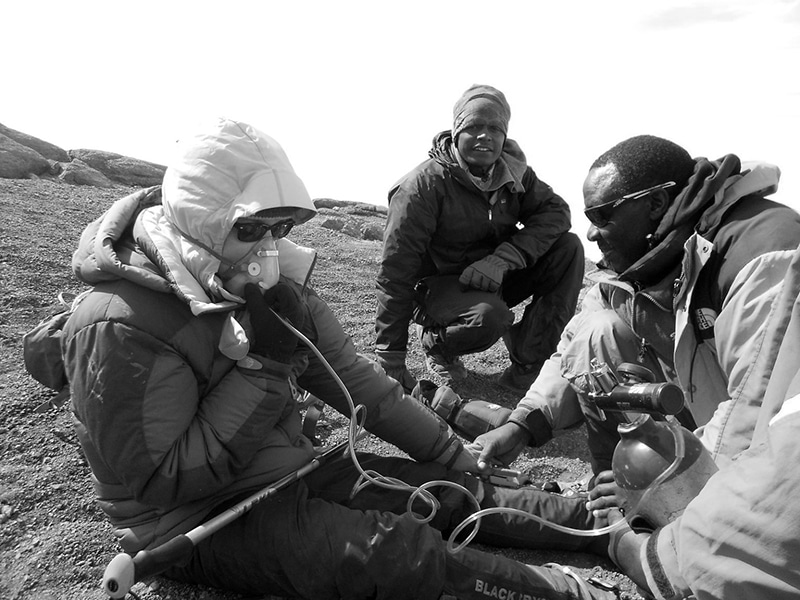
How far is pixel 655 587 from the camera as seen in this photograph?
179 cm

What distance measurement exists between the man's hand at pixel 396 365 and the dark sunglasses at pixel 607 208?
173 centimetres

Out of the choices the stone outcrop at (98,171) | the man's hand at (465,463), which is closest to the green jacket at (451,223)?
the man's hand at (465,463)

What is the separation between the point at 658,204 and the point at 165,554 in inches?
84.5

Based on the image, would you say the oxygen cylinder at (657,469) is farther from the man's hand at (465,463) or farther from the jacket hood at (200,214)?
the jacket hood at (200,214)

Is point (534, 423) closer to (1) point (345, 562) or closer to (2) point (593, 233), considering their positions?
(2) point (593, 233)

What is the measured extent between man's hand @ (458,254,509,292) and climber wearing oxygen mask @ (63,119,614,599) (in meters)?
1.98

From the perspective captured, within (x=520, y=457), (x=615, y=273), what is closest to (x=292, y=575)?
(x=520, y=457)

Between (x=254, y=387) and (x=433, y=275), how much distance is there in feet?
8.17

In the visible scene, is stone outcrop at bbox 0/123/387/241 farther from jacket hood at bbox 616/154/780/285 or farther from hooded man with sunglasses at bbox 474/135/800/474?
jacket hood at bbox 616/154/780/285

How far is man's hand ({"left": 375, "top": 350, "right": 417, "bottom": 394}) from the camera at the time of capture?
4.21 metres

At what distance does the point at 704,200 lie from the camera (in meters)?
2.58

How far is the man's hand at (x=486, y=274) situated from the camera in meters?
4.27

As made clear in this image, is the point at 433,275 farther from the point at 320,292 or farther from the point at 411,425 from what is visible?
the point at 411,425

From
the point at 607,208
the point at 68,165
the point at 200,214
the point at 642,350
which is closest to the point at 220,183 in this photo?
the point at 200,214
